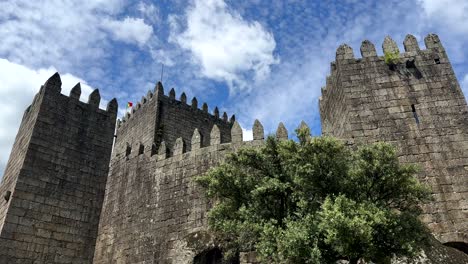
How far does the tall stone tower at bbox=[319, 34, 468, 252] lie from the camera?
10.4 m

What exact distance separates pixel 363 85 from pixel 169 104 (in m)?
12.3

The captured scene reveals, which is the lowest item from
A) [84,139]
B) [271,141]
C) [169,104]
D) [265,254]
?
[265,254]

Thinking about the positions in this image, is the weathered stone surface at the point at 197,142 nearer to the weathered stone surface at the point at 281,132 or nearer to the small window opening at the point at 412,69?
the weathered stone surface at the point at 281,132

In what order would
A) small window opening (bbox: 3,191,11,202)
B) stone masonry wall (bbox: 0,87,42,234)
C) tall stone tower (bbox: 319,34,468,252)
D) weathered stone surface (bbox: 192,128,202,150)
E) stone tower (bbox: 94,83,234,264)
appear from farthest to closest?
weathered stone surface (bbox: 192,128,202,150)
stone masonry wall (bbox: 0,87,42,234)
small window opening (bbox: 3,191,11,202)
stone tower (bbox: 94,83,234,264)
tall stone tower (bbox: 319,34,468,252)

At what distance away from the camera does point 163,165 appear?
1409 cm

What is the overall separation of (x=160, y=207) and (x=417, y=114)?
8.39 metres

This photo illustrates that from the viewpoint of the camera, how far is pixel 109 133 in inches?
599

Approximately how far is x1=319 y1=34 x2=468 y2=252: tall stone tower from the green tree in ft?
7.04

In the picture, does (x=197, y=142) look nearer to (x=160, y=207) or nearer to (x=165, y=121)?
(x=160, y=207)

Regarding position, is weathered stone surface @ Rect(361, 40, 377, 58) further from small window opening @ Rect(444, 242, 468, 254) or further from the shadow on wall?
the shadow on wall

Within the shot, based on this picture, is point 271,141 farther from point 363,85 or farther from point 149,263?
point 149,263

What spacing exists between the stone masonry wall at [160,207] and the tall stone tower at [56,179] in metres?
0.58

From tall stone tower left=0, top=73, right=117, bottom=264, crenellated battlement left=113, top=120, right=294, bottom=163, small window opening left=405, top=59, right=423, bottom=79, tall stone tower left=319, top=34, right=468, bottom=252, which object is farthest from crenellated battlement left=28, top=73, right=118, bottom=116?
small window opening left=405, top=59, right=423, bottom=79

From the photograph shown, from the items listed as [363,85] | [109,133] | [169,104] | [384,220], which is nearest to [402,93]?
[363,85]
